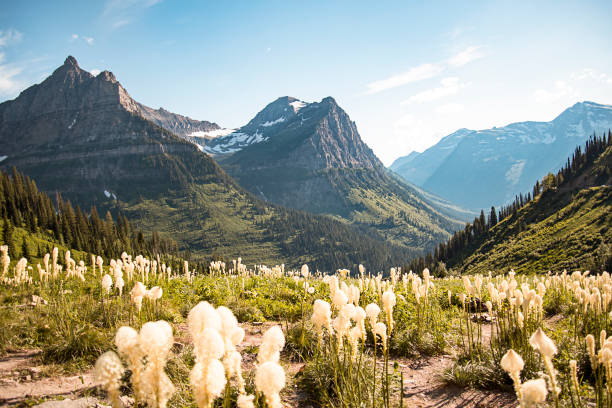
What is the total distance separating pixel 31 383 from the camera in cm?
554

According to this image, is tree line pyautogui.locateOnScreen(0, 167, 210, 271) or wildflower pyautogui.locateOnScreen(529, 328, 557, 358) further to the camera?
tree line pyautogui.locateOnScreen(0, 167, 210, 271)

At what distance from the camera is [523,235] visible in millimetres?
88812

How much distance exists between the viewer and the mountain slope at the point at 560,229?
206 ft

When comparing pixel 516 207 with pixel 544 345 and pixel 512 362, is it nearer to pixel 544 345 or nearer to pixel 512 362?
pixel 544 345

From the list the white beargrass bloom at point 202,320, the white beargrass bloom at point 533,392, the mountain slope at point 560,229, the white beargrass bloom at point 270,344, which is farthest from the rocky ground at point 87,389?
the mountain slope at point 560,229

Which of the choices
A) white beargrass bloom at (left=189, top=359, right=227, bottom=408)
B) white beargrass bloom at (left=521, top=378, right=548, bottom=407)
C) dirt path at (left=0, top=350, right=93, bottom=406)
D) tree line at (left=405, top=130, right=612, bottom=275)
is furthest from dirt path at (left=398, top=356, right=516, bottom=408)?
tree line at (left=405, top=130, right=612, bottom=275)

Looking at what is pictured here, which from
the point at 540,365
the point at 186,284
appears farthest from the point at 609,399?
the point at 186,284

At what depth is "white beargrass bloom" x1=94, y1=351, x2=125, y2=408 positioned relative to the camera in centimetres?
194

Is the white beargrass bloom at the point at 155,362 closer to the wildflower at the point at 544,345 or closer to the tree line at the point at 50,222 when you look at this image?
the wildflower at the point at 544,345

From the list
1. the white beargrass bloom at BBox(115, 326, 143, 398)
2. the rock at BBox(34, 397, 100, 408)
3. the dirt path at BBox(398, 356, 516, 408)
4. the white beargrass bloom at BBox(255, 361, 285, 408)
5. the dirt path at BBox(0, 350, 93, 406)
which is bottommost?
the dirt path at BBox(398, 356, 516, 408)

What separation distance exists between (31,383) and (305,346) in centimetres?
488

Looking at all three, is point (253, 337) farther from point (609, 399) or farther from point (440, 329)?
point (609, 399)

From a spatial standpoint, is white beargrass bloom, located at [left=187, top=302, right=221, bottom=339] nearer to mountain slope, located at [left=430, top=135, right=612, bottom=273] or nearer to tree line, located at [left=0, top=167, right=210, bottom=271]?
mountain slope, located at [left=430, top=135, right=612, bottom=273]

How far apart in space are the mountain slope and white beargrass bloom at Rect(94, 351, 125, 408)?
176 ft
